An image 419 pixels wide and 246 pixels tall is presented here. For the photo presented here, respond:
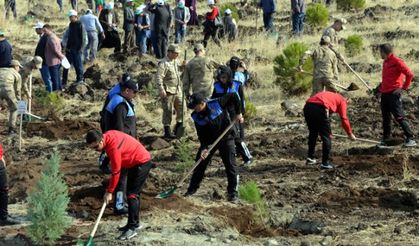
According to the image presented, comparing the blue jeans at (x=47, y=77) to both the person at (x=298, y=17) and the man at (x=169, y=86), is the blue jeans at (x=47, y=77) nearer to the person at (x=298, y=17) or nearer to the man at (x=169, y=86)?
the man at (x=169, y=86)

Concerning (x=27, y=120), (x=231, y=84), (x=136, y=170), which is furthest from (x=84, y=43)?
(x=136, y=170)

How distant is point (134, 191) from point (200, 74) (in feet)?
17.2

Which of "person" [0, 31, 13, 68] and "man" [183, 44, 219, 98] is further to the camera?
"person" [0, 31, 13, 68]

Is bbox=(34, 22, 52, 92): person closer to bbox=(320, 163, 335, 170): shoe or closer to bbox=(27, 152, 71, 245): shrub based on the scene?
bbox=(320, 163, 335, 170): shoe

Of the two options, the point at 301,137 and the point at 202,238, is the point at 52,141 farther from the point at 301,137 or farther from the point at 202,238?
the point at 202,238

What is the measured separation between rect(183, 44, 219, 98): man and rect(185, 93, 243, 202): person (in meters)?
3.10

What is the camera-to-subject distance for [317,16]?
2622cm

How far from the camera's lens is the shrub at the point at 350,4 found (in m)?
29.5

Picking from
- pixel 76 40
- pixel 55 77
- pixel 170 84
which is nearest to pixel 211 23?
pixel 76 40

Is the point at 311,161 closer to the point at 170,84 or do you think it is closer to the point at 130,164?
the point at 170,84

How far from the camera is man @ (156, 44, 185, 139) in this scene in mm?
15000

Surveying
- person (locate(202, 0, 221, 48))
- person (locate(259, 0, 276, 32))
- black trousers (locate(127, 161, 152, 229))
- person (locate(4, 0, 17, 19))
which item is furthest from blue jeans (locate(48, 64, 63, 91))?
person (locate(4, 0, 17, 19))

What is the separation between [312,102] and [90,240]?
15.8 feet

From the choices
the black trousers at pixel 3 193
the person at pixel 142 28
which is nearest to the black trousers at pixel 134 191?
the black trousers at pixel 3 193
